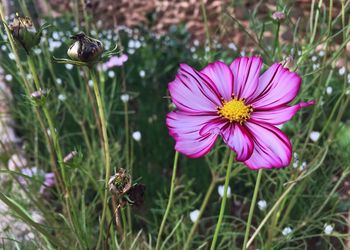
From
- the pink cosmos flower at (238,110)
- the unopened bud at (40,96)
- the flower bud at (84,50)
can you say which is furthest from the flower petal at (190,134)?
the unopened bud at (40,96)

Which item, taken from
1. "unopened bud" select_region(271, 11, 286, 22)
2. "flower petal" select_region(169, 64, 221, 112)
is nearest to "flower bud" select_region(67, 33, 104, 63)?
"flower petal" select_region(169, 64, 221, 112)

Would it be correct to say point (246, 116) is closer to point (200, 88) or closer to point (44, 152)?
point (200, 88)

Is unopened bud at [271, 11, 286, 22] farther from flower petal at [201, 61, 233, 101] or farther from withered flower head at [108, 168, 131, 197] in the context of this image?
withered flower head at [108, 168, 131, 197]

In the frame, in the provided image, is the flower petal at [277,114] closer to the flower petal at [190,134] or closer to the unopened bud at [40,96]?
the flower petal at [190,134]

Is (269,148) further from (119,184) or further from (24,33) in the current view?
(24,33)

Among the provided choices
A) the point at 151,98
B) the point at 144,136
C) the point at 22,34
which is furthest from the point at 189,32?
the point at 22,34

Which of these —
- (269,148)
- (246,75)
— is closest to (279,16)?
(246,75)
